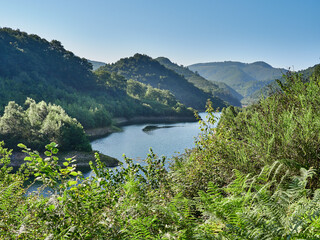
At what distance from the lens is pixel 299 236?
148 centimetres

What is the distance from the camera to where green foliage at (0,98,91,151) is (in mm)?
36375

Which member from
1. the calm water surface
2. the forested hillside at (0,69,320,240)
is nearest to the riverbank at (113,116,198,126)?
the calm water surface

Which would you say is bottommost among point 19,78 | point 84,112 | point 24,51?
point 84,112

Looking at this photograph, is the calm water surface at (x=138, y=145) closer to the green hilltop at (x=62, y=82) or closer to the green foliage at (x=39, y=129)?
the green foliage at (x=39, y=129)

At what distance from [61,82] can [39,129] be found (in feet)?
183

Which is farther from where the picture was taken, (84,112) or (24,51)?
(24,51)

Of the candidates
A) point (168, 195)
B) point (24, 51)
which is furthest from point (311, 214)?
point (24, 51)

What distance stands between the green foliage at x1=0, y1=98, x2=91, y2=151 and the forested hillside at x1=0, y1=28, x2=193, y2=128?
20.3 metres

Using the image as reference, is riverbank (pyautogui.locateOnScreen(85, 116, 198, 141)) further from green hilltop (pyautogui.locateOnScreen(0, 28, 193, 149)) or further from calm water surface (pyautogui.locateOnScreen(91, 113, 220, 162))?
calm water surface (pyautogui.locateOnScreen(91, 113, 220, 162))

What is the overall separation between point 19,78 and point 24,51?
18641 mm

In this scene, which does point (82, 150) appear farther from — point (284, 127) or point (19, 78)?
point (19, 78)

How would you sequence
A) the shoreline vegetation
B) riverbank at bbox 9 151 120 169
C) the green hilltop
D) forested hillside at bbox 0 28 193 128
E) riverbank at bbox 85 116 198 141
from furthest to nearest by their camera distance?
forested hillside at bbox 0 28 193 128
the green hilltop
riverbank at bbox 85 116 198 141
the shoreline vegetation
riverbank at bbox 9 151 120 169

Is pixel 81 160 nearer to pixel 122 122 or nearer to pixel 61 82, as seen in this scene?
pixel 122 122

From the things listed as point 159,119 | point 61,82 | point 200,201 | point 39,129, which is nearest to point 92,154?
point 39,129
